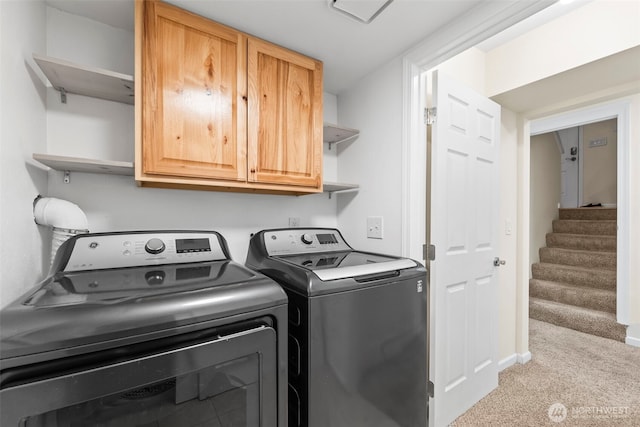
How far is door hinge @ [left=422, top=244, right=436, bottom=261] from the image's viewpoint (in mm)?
1603

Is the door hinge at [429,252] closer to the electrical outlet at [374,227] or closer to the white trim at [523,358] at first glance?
the electrical outlet at [374,227]

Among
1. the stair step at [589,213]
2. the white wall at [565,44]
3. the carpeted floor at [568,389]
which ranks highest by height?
the white wall at [565,44]

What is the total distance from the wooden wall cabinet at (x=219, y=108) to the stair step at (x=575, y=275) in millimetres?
3926

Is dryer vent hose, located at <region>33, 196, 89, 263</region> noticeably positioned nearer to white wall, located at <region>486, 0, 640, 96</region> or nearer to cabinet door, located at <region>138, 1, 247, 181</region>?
cabinet door, located at <region>138, 1, 247, 181</region>

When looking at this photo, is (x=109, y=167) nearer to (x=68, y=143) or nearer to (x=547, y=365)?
(x=68, y=143)

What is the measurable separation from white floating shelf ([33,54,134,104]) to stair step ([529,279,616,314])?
465 centimetres

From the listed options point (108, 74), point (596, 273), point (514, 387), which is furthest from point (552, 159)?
point (108, 74)

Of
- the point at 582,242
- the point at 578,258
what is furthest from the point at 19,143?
the point at 582,242

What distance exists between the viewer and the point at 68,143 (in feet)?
4.27

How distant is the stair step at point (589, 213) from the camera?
A: 4.18 metres

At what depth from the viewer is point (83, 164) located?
1133 mm

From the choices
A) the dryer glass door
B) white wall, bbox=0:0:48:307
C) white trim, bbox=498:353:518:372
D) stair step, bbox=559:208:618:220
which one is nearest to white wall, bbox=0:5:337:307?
white wall, bbox=0:0:48:307

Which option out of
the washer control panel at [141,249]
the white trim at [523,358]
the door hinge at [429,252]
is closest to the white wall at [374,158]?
the door hinge at [429,252]

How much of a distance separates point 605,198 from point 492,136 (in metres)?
4.61
